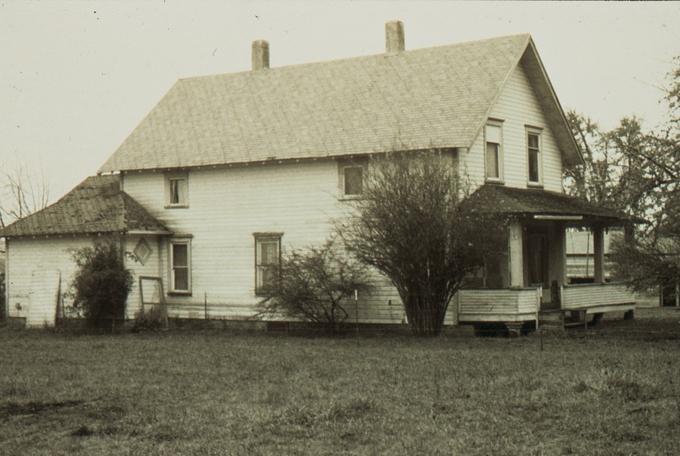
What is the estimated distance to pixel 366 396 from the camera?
14.3 meters

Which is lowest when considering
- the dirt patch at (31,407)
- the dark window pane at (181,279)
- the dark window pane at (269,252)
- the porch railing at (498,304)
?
the dirt patch at (31,407)

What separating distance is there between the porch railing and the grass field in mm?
3560

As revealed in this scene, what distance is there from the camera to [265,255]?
30.5m

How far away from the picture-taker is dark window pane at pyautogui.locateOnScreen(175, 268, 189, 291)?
3200 cm

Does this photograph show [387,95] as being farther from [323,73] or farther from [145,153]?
[145,153]

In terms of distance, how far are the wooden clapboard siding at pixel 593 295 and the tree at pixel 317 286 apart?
572 cm

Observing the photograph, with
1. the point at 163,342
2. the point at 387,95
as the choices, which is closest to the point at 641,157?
the point at 387,95

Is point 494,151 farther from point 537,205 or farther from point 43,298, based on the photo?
point 43,298

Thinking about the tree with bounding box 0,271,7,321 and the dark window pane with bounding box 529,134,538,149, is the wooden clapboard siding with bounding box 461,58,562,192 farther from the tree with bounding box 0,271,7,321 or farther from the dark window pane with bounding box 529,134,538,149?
the tree with bounding box 0,271,7,321

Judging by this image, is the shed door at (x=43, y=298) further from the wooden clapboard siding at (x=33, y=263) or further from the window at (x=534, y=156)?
the window at (x=534, y=156)

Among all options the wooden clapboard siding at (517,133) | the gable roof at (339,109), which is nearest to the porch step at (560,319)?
the wooden clapboard siding at (517,133)

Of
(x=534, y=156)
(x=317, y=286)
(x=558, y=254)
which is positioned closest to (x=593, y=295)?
(x=558, y=254)

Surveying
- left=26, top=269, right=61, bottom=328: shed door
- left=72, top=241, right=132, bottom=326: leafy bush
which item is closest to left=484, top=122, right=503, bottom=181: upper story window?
left=72, top=241, right=132, bottom=326: leafy bush

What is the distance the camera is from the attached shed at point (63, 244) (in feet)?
102
